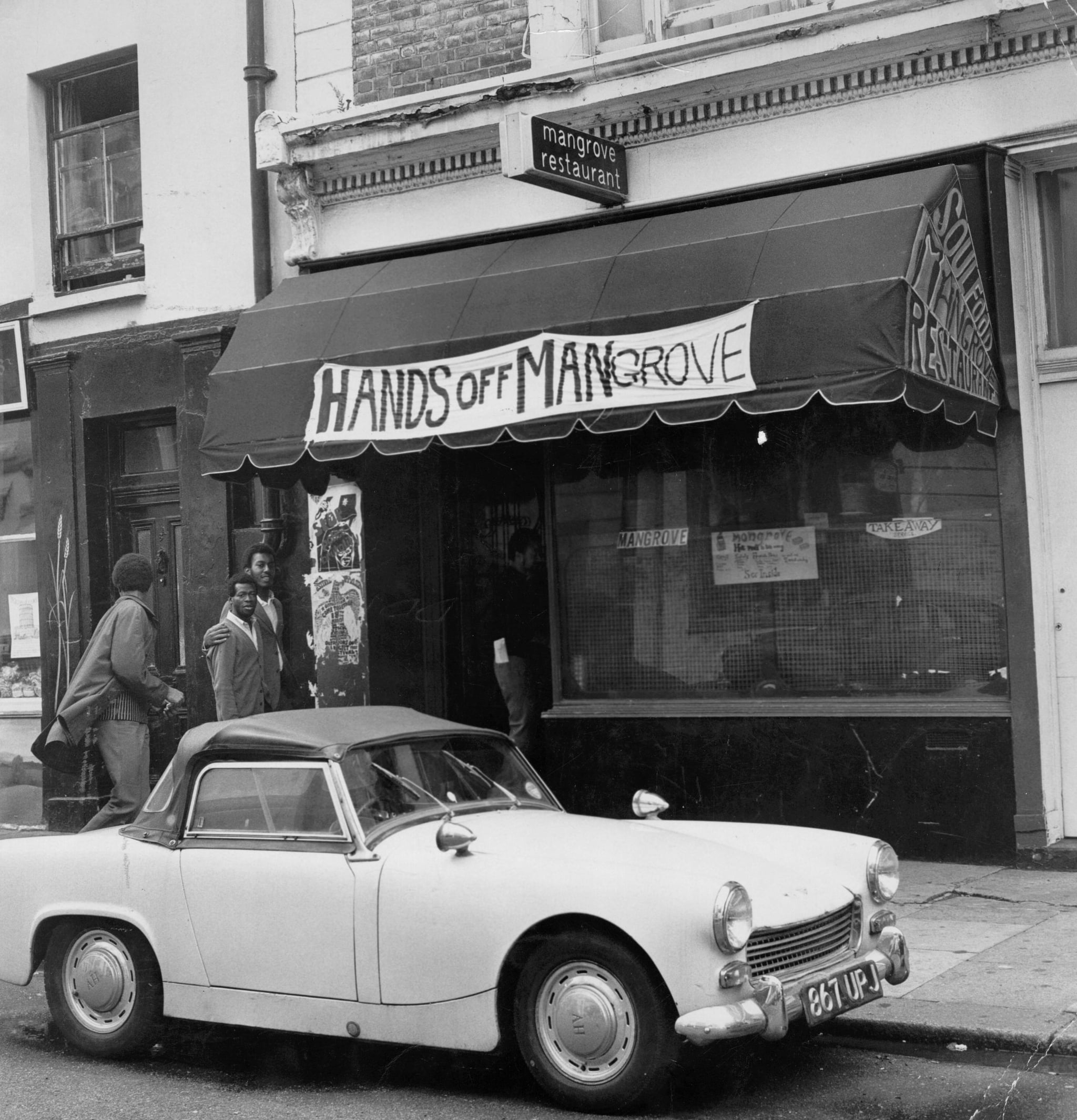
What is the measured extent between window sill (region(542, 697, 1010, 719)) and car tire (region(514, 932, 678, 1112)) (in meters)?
4.42

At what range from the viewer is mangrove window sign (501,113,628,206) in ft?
28.6

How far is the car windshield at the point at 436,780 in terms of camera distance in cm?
564

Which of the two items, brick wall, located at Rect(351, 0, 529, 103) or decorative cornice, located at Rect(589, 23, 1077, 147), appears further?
brick wall, located at Rect(351, 0, 529, 103)

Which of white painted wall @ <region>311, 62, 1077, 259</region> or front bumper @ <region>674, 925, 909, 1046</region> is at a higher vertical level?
white painted wall @ <region>311, 62, 1077, 259</region>

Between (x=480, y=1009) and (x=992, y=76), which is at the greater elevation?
(x=992, y=76)

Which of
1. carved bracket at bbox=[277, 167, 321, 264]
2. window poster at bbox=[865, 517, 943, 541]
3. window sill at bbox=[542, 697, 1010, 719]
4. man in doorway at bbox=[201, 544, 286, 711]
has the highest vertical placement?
carved bracket at bbox=[277, 167, 321, 264]

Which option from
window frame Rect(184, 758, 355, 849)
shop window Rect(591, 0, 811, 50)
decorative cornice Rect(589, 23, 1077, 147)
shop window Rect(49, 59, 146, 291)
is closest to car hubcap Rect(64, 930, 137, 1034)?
window frame Rect(184, 758, 355, 849)

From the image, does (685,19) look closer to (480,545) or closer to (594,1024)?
(480,545)

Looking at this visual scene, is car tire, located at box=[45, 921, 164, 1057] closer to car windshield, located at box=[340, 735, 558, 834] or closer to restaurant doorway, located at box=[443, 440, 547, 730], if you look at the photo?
car windshield, located at box=[340, 735, 558, 834]

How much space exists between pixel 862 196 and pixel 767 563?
7.66ft

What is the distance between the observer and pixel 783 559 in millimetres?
9398

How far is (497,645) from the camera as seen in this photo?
1076cm

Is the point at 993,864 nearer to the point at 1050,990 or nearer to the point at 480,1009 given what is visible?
the point at 1050,990

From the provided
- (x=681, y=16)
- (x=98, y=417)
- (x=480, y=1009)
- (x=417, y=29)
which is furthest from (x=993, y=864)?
(x=98, y=417)
